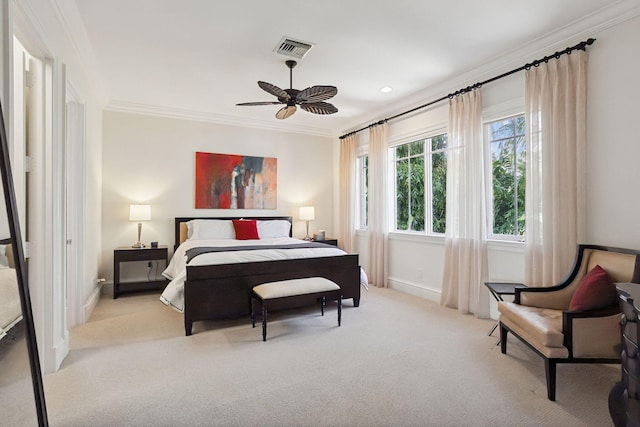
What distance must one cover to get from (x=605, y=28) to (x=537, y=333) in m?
2.48

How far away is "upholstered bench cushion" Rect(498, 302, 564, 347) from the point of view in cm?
208

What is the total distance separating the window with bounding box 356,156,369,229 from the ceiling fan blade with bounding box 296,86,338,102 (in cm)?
252

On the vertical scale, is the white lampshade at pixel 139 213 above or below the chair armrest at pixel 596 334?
above

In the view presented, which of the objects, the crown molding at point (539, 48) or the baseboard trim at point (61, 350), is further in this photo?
the crown molding at point (539, 48)

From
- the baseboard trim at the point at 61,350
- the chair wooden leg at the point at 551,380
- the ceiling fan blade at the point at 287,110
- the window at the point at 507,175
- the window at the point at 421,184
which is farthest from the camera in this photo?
the window at the point at 421,184

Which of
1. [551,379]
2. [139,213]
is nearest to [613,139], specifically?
[551,379]

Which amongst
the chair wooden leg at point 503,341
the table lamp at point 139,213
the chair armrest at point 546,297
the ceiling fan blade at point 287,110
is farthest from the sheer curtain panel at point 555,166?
the table lamp at point 139,213

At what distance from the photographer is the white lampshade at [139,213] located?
4621mm

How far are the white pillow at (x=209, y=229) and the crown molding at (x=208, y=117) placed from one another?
1.65 meters

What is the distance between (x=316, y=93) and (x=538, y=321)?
8.60ft

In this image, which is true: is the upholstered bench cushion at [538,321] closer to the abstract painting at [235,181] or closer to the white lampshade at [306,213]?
the white lampshade at [306,213]

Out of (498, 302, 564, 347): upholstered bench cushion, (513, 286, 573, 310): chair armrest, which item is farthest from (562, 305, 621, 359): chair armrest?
(513, 286, 573, 310): chair armrest

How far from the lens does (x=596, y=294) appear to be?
7.10ft

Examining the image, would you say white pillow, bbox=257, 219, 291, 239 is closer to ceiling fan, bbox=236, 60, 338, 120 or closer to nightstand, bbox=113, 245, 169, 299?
nightstand, bbox=113, 245, 169, 299
